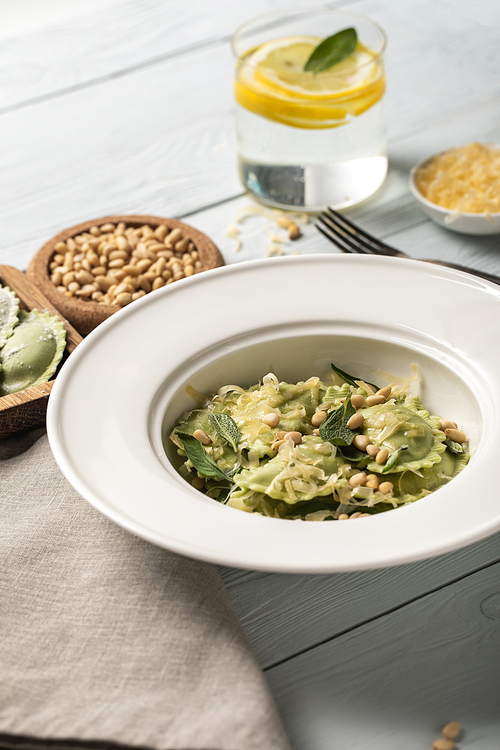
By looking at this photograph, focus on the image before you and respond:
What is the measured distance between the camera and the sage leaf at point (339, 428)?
1.12 m

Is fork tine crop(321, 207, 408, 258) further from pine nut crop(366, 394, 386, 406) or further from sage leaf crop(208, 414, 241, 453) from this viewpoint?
sage leaf crop(208, 414, 241, 453)

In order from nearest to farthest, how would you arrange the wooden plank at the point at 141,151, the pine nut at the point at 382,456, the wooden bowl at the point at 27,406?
the pine nut at the point at 382,456
the wooden bowl at the point at 27,406
the wooden plank at the point at 141,151

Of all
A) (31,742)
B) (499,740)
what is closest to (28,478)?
(31,742)

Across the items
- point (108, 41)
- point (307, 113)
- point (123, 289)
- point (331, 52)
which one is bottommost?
point (123, 289)

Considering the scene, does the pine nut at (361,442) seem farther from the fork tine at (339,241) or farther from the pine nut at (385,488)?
the fork tine at (339,241)

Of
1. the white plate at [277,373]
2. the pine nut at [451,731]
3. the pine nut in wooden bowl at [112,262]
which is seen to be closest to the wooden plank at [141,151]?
the pine nut in wooden bowl at [112,262]

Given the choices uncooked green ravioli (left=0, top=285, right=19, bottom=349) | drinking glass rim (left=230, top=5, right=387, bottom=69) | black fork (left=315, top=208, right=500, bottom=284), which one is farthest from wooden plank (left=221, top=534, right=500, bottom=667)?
drinking glass rim (left=230, top=5, right=387, bottom=69)

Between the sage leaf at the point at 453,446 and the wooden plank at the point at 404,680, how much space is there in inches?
8.3

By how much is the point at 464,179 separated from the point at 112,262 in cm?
95

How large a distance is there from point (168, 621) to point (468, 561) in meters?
0.48

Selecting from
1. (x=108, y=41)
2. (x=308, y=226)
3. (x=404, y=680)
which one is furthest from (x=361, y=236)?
(x=108, y=41)

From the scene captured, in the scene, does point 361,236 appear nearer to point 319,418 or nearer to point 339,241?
point 339,241

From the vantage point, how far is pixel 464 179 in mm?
1896

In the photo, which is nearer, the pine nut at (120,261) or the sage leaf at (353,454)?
the sage leaf at (353,454)
